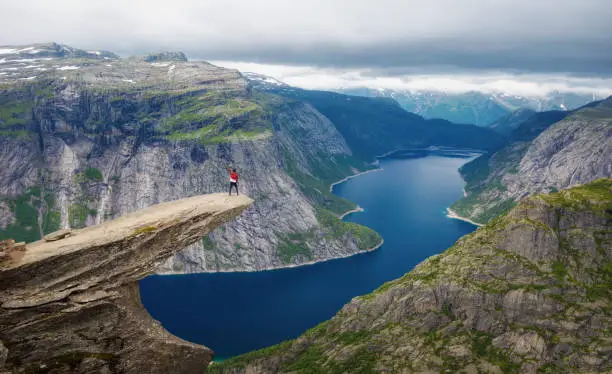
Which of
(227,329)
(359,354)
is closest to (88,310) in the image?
(359,354)

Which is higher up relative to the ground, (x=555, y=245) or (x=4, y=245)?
(x=4, y=245)

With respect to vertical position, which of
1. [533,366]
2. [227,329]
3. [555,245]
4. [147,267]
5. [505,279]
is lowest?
[227,329]

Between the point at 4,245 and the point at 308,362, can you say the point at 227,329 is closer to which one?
the point at 308,362

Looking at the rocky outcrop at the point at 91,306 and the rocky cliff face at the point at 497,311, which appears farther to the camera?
the rocky cliff face at the point at 497,311

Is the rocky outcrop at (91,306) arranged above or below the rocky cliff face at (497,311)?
above

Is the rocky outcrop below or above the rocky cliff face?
above

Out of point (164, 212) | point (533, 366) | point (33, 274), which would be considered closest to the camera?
point (33, 274)
